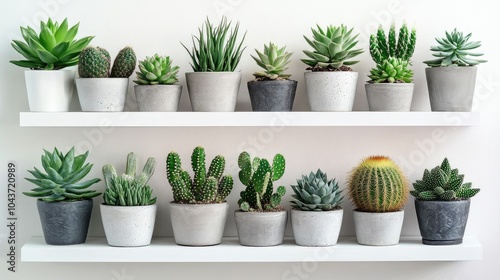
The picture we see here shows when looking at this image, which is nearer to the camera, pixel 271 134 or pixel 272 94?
pixel 272 94

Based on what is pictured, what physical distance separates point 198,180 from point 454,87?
59cm

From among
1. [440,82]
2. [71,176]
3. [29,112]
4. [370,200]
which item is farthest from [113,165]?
[440,82]

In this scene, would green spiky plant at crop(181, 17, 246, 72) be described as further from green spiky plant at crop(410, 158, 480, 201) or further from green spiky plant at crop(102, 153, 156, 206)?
green spiky plant at crop(410, 158, 480, 201)

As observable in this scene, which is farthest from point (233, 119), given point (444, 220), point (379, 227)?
point (444, 220)

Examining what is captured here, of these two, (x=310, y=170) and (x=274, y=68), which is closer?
(x=274, y=68)

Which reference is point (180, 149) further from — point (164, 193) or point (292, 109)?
point (292, 109)

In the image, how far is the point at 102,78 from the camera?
1.65 meters

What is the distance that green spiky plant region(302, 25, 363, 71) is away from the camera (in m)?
1.67

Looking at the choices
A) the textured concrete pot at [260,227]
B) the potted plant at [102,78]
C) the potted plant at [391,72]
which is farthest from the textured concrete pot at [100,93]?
the potted plant at [391,72]

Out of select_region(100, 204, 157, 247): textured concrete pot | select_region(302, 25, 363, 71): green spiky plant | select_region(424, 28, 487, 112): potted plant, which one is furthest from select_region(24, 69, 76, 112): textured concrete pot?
select_region(424, 28, 487, 112): potted plant

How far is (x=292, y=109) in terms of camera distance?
5.86 feet

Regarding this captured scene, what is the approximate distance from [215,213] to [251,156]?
186 mm

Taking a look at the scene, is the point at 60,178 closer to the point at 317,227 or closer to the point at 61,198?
the point at 61,198

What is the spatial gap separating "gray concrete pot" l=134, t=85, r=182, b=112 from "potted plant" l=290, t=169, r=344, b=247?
12.8 inches
